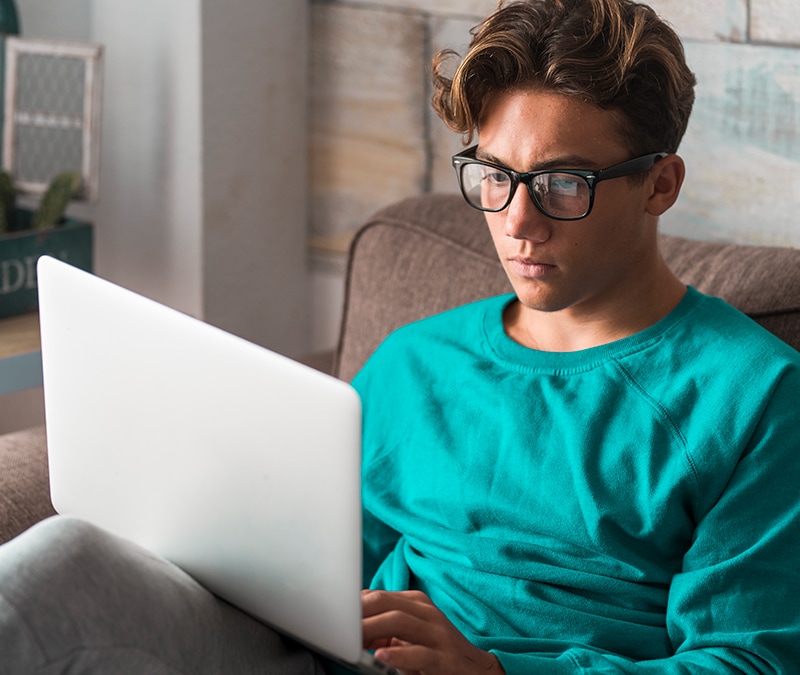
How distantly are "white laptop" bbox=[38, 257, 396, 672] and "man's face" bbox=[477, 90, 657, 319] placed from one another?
1.32 ft

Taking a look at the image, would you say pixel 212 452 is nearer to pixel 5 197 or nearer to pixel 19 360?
pixel 19 360

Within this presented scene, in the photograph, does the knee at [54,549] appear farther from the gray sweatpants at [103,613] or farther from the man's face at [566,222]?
the man's face at [566,222]

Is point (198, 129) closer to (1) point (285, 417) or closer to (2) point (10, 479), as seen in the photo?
(2) point (10, 479)

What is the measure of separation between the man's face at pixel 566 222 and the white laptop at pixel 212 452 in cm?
40

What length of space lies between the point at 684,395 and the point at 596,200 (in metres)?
0.22

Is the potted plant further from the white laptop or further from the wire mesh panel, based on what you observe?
the white laptop

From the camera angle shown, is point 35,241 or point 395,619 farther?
point 35,241

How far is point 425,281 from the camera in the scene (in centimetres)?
159

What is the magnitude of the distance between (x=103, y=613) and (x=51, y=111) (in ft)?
4.73

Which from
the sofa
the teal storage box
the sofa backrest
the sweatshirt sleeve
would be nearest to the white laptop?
the sweatshirt sleeve

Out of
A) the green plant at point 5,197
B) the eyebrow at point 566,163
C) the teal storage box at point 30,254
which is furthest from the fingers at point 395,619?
the green plant at point 5,197

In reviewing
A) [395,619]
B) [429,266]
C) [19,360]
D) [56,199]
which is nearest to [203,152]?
[56,199]

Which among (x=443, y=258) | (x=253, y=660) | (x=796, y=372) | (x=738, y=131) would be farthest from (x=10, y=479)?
(x=738, y=131)

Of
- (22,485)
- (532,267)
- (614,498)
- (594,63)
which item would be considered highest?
(594,63)
